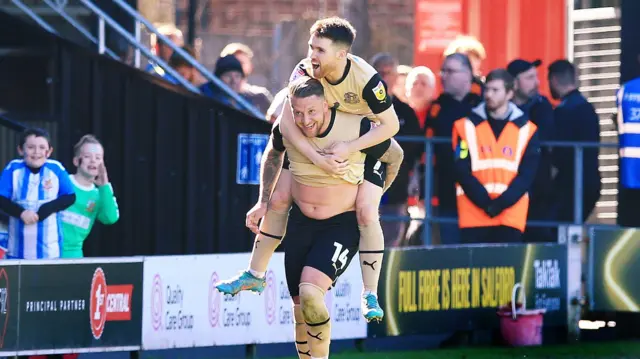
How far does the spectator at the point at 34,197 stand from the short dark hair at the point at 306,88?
347cm

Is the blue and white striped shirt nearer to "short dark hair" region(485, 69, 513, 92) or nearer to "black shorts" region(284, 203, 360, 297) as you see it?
"black shorts" region(284, 203, 360, 297)

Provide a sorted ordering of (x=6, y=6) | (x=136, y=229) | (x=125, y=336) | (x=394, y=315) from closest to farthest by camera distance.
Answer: (x=125, y=336)
(x=394, y=315)
(x=136, y=229)
(x=6, y=6)

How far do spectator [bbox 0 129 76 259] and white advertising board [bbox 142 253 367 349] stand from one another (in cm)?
88

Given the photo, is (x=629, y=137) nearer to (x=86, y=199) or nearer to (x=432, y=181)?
(x=432, y=181)

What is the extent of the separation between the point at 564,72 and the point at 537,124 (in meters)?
0.69

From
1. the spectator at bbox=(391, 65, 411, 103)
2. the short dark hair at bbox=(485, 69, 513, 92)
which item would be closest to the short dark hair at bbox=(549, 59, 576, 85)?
the short dark hair at bbox=(485, 69, 513, 92)

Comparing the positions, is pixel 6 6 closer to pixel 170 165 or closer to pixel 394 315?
pixel 170 165

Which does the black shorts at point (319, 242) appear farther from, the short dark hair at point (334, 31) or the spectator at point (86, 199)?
the spectator at point (86, 199)

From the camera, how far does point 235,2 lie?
38031 millimetres

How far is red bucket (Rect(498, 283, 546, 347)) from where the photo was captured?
520 inches

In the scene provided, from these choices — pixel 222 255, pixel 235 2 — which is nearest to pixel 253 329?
pixel 222 255

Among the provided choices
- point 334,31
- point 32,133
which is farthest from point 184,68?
point 334,31

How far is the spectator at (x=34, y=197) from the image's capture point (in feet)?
39.0

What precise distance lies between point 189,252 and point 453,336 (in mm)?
2383
